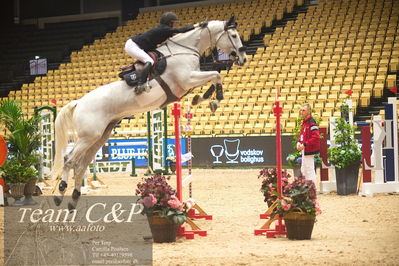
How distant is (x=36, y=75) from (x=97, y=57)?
124 inches

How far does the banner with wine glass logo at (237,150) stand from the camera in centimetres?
1493

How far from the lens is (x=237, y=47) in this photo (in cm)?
672

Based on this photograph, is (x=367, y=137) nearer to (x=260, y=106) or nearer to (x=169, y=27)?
(x=169, y=27)

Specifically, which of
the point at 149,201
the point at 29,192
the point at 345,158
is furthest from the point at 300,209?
the point at 29,192

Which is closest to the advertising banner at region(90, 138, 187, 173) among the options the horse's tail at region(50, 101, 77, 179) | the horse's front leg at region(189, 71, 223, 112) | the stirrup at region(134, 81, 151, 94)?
the horse's tail at region(50, 101, 77, 179)

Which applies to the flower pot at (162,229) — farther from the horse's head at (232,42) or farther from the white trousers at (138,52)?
the horse's head at (232,42)

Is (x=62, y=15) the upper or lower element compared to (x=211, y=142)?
upper

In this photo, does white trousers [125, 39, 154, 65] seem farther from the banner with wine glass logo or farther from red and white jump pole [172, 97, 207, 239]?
the banner with wine glass logo

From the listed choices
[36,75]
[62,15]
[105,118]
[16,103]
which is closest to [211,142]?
[16,103]

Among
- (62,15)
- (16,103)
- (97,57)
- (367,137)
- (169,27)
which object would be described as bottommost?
(367,137)

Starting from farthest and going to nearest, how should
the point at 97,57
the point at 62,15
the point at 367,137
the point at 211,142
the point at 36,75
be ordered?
1. the point at 62,15
2. the point at 36,75
3. the point at 97,57
4. the point at 211,142
5. the point at 367,137

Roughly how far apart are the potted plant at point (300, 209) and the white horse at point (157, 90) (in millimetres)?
1421

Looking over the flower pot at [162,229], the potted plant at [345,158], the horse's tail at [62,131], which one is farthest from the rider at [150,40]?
the potted plant at [345,158]

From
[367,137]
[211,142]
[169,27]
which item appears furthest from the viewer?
[211,142]
